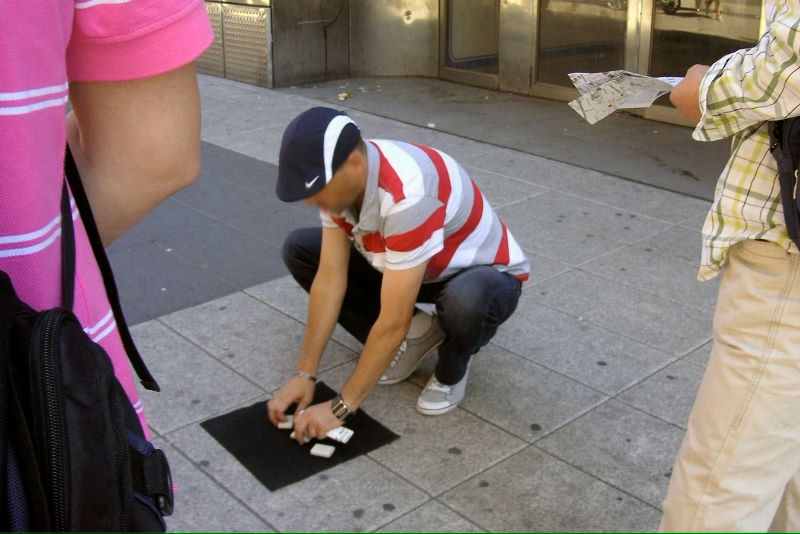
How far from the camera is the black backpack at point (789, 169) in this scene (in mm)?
2031

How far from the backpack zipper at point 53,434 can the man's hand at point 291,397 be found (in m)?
2.30

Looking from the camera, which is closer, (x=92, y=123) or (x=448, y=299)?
(x=92, y=123)

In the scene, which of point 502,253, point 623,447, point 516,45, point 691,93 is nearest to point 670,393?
point 623,447

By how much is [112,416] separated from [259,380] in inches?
101

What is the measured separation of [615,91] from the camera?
2512 millimetres

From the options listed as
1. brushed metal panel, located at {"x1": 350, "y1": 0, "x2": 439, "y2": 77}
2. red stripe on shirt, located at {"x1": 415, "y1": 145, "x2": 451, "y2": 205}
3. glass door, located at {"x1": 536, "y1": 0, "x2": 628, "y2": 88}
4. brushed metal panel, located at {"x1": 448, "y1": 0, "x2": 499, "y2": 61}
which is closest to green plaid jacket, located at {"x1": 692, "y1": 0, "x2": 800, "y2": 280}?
red stripe on shirt, located at {"x1": 415, "y1": 145, "x2": 451, "y2": 205}

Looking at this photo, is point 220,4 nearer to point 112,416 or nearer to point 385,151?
point 385,151

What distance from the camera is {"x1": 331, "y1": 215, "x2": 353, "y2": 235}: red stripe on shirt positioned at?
3329 mm

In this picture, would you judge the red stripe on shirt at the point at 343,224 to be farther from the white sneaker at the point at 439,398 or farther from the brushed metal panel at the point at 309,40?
the brushed metal panel at the point at 309,40

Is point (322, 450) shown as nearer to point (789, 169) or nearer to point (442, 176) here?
point (442, 176)

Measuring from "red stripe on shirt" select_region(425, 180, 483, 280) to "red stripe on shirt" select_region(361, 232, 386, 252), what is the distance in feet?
0.83

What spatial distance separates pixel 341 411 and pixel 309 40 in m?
6.84

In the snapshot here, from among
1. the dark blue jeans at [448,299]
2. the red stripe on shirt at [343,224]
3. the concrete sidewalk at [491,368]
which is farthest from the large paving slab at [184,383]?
the red stripe on shirt at [343,224]

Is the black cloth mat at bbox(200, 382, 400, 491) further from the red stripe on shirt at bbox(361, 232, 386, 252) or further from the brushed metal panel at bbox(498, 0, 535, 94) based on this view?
the brushed metal panel at bbox(498, 0, 535, 94)
